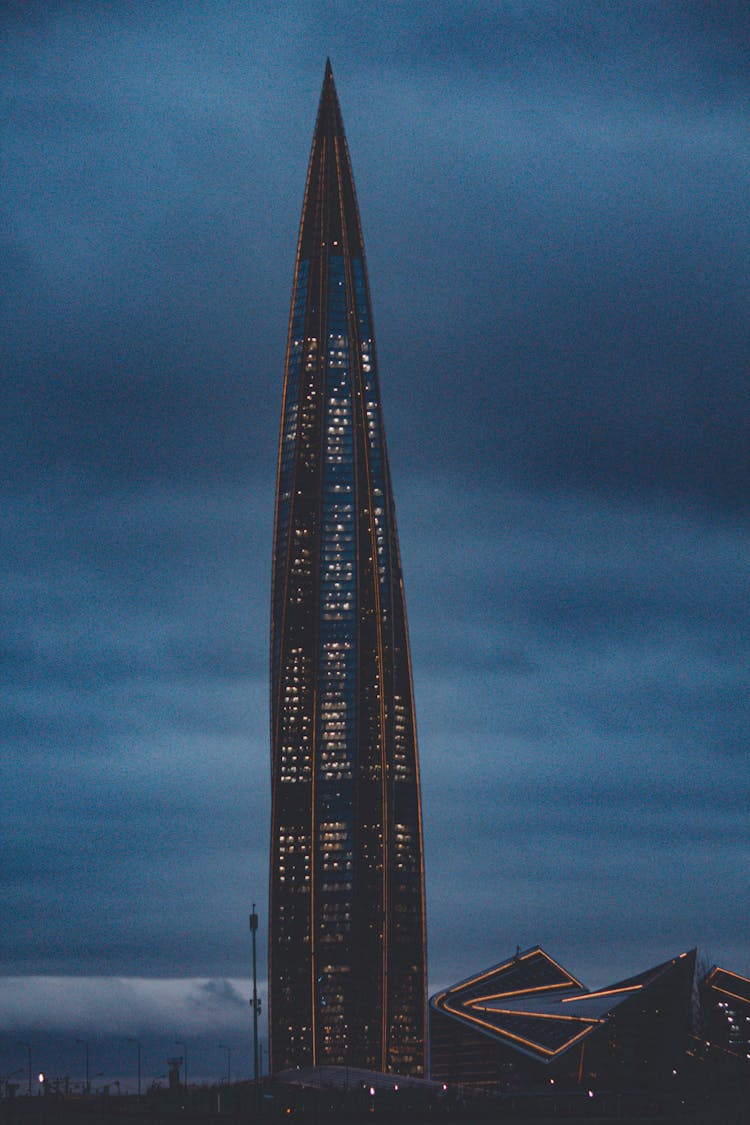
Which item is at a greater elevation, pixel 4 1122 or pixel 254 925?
pixel 254 925

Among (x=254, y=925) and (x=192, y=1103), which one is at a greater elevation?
(x=254, y=925)

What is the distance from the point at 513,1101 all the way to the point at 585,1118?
34.6 metres

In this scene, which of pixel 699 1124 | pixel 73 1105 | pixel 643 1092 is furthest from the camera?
pixel 643 1092

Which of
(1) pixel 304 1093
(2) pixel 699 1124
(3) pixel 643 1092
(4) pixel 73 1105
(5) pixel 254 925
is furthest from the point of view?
(3) pixel 643 1092

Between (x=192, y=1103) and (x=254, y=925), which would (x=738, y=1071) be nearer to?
(x=192, y=1103)

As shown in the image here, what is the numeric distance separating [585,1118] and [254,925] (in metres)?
27.4

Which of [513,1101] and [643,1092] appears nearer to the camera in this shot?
[513,1101]

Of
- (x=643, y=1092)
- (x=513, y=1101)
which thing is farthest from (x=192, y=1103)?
(x=643, y=1092)

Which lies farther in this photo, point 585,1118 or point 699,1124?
point 585,1118

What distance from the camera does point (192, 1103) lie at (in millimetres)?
163250

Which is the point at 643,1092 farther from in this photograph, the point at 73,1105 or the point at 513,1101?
the point at 73,1105

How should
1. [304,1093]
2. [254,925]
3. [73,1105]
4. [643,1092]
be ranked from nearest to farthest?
[254,925]
[73,1105]
[304,1093]
[643,1092]

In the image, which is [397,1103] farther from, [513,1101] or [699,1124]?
[699,1124]

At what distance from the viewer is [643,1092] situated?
648 ft
